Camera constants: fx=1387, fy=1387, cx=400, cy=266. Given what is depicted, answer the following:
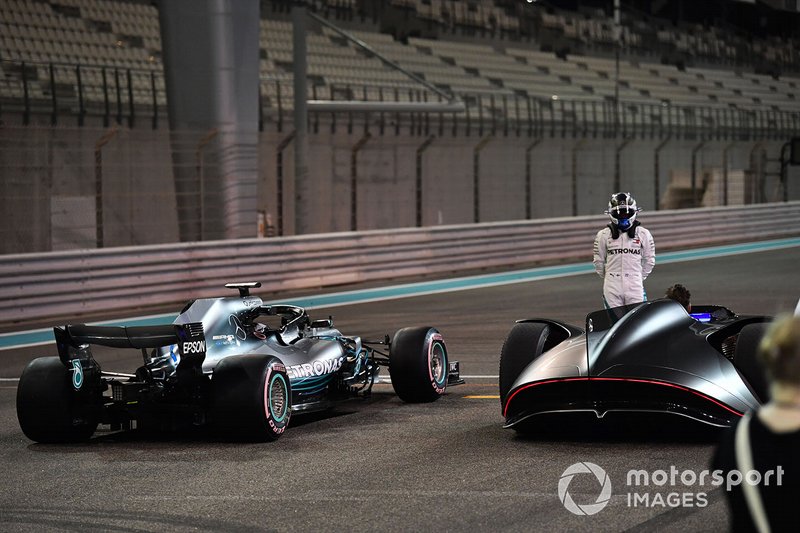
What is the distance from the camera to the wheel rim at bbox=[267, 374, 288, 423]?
8828 mm

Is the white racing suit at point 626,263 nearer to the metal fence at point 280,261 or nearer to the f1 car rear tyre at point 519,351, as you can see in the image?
the f1 car rear tyre at point 519,351

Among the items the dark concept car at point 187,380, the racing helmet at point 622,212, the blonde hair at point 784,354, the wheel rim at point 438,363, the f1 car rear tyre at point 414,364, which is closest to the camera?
the blonde hair at point 784,354

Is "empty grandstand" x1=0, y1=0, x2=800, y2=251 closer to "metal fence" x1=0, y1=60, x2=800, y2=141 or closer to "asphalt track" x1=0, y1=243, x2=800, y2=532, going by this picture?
"metal fence" x1=0, y1=60, x2=800, y2=141

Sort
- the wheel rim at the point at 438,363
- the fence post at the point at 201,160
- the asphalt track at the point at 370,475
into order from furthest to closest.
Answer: the fence post at the point at 201,160 < the wheel rim at the point at 438,363 < the asphalt track at the point at 370,475

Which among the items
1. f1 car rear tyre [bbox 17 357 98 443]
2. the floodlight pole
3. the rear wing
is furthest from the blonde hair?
the floodlight pole

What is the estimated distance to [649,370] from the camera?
815 centimetres

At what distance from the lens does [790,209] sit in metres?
36.2

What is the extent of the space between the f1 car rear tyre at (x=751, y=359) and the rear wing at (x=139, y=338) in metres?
3.30

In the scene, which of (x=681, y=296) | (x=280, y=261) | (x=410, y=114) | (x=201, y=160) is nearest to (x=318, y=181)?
(x=410, y=114)

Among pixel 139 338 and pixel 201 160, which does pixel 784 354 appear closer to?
pixel 139 338

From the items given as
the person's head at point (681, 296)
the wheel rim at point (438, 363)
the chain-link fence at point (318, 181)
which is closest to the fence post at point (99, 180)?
the chain-link fence at point (318, 181)

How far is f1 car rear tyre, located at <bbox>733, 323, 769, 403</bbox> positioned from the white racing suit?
2.92 metres

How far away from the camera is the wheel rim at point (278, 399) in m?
8.83

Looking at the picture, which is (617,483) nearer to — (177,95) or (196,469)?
(196,469)
